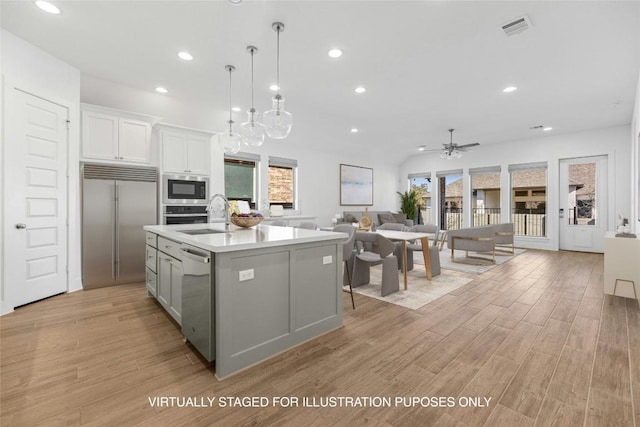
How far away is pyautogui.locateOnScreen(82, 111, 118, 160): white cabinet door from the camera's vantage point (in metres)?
3.81

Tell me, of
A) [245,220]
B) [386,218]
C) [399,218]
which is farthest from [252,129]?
[399,218]

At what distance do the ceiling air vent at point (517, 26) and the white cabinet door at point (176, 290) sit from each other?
379 cm

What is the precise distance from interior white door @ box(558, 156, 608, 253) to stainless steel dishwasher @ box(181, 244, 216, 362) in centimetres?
863

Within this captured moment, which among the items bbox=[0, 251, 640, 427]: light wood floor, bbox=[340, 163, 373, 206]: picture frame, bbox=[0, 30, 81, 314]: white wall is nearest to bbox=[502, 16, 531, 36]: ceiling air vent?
bbox=[0, 251, 640, 427]: light wood floor

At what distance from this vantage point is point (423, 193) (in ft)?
32.0

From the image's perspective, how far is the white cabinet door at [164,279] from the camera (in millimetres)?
2674

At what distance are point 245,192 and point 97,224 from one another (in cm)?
286

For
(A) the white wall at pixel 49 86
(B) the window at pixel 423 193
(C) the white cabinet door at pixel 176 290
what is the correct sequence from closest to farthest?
(C) the white cabinet door at pixel 176 290, (A) the white wall at pixel 49 86, (B) the window at pixel 423 193

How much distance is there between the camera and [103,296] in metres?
3.50

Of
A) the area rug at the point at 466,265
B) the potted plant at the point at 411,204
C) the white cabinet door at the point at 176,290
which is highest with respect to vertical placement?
the potted plant at the point at 411,204

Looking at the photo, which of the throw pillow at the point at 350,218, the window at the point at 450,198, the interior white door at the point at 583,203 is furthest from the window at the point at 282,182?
the interior white door at the point at 583,203

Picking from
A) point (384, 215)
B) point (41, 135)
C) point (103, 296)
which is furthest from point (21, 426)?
point (384, 215)

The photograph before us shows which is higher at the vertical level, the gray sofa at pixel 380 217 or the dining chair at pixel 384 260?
the gray sofa at pixel 380 217

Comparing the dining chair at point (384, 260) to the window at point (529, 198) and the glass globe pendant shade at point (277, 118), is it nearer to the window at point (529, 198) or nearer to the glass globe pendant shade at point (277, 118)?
the glass globe pendant shade at point (277, 118)
